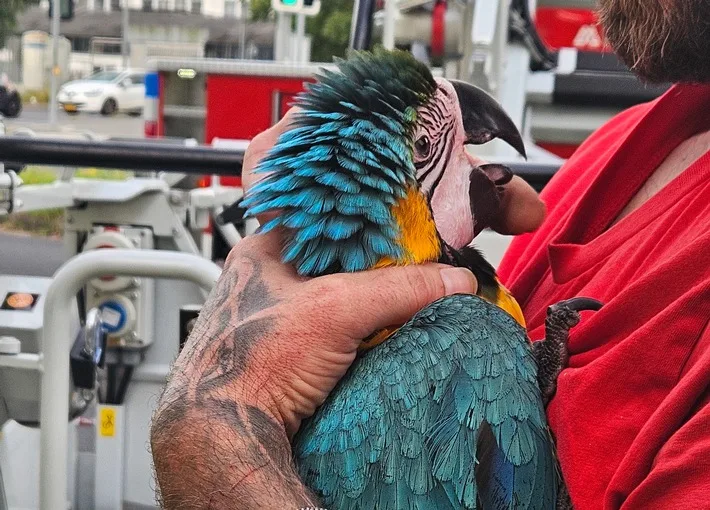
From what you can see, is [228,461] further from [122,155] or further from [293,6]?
[293,6]

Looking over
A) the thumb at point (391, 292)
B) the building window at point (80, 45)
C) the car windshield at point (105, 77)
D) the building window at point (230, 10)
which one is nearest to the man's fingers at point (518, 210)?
the thumb at point (391, 292)

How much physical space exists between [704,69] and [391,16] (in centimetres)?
311

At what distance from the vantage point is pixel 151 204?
9.27 feet

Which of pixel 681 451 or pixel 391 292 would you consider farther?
pixel 391 292

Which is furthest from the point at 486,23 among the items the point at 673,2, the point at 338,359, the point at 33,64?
the point at 33,64

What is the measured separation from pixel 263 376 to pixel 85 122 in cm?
1938

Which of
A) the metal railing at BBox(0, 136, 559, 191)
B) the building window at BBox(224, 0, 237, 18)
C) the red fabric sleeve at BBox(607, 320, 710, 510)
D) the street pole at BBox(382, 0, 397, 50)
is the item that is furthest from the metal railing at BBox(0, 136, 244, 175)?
the building window at BBox(224, 0, 237, 18)

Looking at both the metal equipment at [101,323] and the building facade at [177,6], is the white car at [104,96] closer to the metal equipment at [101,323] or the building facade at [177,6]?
the building facade at [177,6]

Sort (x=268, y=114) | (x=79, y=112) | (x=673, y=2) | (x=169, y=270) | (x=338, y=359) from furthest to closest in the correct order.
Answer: (x=79, y=112) → (x=268, y=114) → (x=169, y=270) → (x=673, y=2) → (x=338, y=359)

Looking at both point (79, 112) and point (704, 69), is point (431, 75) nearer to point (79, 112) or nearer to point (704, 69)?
point (704, 69)

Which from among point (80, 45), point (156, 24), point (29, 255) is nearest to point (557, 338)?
point (29, 255)

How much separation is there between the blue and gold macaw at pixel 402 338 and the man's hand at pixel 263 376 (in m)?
0.03

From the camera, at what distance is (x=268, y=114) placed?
19.1 feet

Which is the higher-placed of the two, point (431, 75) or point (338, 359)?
point (431, 75)
